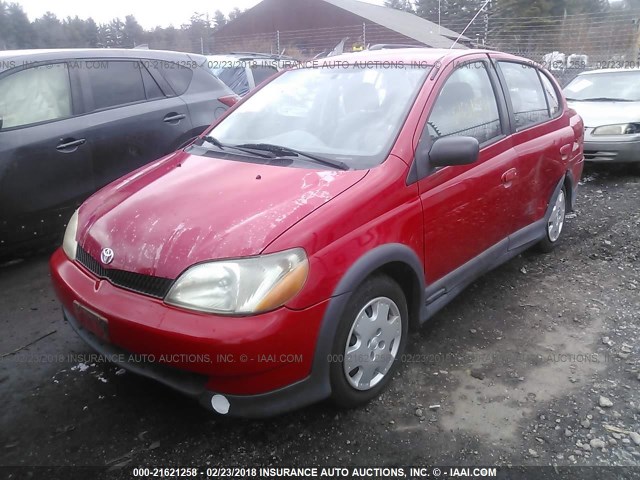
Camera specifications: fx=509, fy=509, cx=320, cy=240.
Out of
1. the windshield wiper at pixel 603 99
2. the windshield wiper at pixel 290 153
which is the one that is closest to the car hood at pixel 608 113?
the windshield wiper at pixel 603 99

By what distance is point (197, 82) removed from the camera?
519 centimetres

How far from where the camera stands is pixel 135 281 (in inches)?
85.6

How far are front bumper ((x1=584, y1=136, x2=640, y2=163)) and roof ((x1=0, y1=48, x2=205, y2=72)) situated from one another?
5275mm

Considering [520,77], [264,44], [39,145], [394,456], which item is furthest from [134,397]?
[264,44]

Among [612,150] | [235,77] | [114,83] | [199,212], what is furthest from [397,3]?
[199,212]

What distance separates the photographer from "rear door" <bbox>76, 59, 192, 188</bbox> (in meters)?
4.26

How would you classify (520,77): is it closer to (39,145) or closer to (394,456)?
(394,456)

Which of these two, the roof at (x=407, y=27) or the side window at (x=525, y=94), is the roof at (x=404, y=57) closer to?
the side window at (x=525, y=94)

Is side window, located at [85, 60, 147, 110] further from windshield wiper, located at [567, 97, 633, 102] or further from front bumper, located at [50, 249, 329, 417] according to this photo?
windshield wiper, located at [567, 97, 633, 102]

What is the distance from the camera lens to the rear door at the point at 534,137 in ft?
11.6

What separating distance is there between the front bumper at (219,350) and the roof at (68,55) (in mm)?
2602

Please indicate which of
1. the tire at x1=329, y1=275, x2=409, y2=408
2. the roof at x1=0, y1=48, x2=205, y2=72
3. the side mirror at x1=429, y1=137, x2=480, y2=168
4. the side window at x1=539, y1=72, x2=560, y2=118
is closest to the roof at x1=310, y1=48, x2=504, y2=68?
the side mirror at x1=429, y1=137, x2=480, y2=168

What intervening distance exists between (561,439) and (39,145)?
12.8 ft

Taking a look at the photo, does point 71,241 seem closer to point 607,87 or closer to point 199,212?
point 199,212
